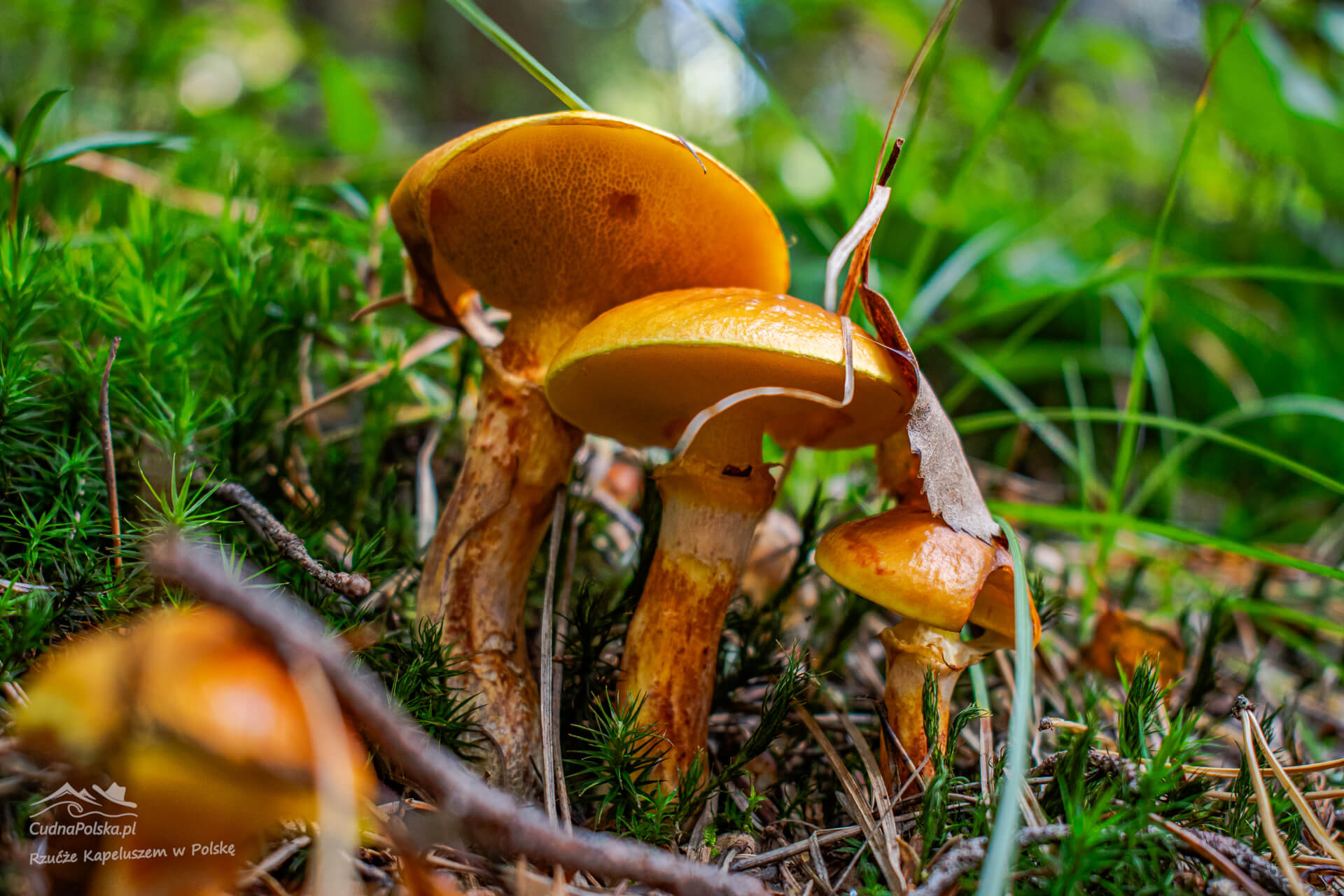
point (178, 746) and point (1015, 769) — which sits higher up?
point (1015, 769)

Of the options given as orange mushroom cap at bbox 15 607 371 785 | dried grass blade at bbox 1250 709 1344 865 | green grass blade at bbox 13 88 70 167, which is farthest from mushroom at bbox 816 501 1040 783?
green grass blade at bbox 13 88 70 167

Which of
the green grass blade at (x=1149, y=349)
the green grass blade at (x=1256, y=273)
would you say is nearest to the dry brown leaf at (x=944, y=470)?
the green grass blade at (x=1256, y=273)

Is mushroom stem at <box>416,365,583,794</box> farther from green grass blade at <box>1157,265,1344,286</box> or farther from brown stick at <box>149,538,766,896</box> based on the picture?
green grass blade at <box>1157,265,1344,286</box>

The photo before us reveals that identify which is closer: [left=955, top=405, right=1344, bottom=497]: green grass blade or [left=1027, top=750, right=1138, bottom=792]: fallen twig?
[left=1027, top=750, right=1138, bottom=792]: fallen twig

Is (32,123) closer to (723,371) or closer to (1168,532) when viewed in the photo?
(723,371)

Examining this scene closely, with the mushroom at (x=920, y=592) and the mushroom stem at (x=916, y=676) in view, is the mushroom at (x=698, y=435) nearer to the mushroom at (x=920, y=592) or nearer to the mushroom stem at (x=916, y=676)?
the mushroom at (x=920, y=592)

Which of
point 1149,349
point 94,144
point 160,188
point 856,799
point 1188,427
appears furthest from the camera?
point 1149,349

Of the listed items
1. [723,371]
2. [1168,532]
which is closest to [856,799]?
[723,371]

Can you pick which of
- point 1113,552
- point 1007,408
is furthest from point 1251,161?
point 1113,552
